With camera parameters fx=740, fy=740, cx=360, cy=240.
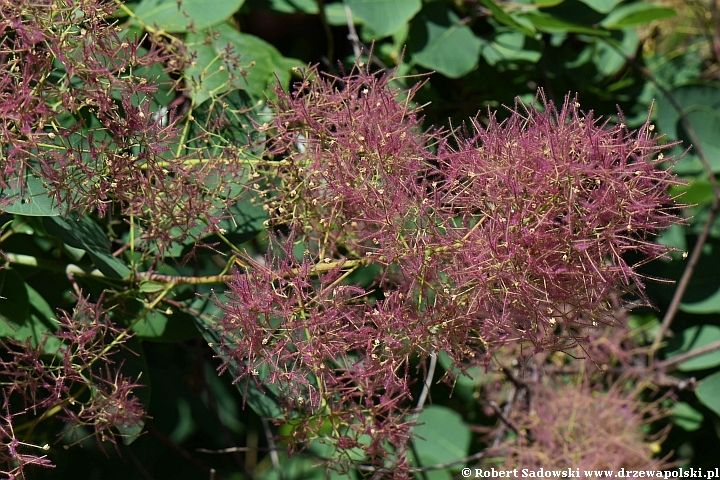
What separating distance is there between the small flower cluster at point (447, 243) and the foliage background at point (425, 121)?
0.22m

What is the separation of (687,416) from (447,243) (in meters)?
1.20

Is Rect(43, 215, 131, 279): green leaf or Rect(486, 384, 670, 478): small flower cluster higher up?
Rect(43, 215, 131, 279): green leaf

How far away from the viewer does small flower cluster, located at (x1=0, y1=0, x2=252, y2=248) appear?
943 millimetres

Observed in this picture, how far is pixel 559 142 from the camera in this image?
93 cm

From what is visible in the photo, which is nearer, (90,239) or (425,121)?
(90,239)

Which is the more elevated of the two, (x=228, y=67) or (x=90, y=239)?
(x=228, y=67)

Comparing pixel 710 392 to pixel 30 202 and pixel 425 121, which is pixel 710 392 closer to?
pixel 425 121

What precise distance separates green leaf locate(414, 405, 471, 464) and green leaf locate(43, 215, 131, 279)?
911 mm

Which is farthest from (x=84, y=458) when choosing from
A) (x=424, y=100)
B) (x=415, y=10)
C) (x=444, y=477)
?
(x=415, y=10)

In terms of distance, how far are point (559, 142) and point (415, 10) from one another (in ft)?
2.36

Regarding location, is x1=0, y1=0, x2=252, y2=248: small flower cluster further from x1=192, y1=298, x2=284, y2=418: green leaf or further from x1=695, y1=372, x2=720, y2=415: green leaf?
x1=695, y1=372, x2=720, y2=415: green leaf

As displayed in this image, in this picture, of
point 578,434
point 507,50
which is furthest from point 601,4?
point 578,434

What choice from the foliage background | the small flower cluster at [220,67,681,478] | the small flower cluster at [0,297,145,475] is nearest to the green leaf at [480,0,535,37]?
the foliage background

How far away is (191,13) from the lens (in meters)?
1.42
